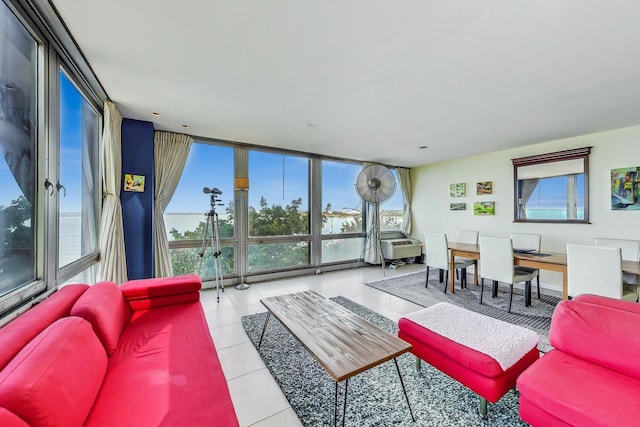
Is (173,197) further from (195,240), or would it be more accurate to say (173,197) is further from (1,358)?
(1,358)

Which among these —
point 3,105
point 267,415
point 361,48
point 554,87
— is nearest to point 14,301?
point 3,105

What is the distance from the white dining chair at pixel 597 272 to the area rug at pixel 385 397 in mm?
1696

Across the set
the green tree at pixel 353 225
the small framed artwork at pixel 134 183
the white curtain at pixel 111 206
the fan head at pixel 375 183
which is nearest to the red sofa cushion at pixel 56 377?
the white curtain at pixel 111 206

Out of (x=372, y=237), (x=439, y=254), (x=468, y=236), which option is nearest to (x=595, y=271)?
(x=439, y=254)

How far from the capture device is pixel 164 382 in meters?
1.25

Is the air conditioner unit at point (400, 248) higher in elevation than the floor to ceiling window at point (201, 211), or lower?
lower

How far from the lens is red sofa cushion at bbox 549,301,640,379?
130 centimetres

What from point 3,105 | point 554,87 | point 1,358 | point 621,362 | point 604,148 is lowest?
point 621,362

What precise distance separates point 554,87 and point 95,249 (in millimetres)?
4885

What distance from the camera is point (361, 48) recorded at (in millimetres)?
1844

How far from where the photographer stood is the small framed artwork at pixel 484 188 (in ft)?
15.8

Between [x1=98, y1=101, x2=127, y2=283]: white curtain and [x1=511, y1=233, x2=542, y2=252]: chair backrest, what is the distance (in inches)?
209

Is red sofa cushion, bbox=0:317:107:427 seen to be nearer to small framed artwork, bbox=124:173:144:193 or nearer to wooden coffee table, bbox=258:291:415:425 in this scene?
wooden coffee table, bbox=258:291:415:425

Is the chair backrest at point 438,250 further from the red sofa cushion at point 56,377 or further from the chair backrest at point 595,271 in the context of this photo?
the red sofa cushion at point 56,377
